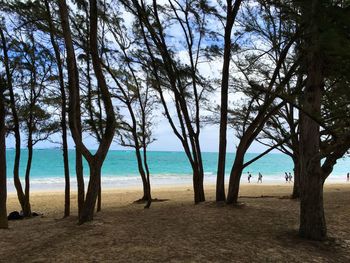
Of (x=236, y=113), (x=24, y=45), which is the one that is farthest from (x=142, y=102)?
(x=24, y=45)

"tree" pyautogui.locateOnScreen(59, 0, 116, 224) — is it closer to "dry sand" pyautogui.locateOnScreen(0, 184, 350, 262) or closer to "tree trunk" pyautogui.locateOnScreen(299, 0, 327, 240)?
"dry sand" pyautogui.locateOnScreen(0, 184, 350, 262)

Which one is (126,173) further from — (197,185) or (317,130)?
(317,130)

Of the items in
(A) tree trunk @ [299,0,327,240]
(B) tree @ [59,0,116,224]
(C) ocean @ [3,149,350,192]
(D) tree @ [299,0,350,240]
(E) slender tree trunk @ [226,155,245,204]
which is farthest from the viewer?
(C) ocean @ [3,149,350,192]

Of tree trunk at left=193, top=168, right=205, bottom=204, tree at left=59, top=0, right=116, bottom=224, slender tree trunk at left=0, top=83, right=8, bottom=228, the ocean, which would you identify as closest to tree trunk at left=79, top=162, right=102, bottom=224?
tree at left=59, top=0, right=116, bottom=224

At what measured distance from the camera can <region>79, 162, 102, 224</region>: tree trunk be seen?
8.31 metres

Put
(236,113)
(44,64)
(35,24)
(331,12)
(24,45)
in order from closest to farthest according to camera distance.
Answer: (331,12) → (35,24) → (24,45) → (44,64) → (236,113)

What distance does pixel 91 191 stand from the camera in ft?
27.2

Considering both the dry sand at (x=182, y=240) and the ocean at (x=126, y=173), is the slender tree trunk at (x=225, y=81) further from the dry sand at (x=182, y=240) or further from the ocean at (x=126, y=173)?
the ocean at (x=126, y=173)

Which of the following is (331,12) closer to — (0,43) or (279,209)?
(279,209)

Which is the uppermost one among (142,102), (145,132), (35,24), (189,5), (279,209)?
(189,5)

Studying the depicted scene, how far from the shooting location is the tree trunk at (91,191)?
27.3ft

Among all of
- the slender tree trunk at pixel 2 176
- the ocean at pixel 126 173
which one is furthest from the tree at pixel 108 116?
the ocean at pixel 126 173

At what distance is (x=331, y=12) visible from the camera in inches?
184

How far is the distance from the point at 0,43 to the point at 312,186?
8888mm
